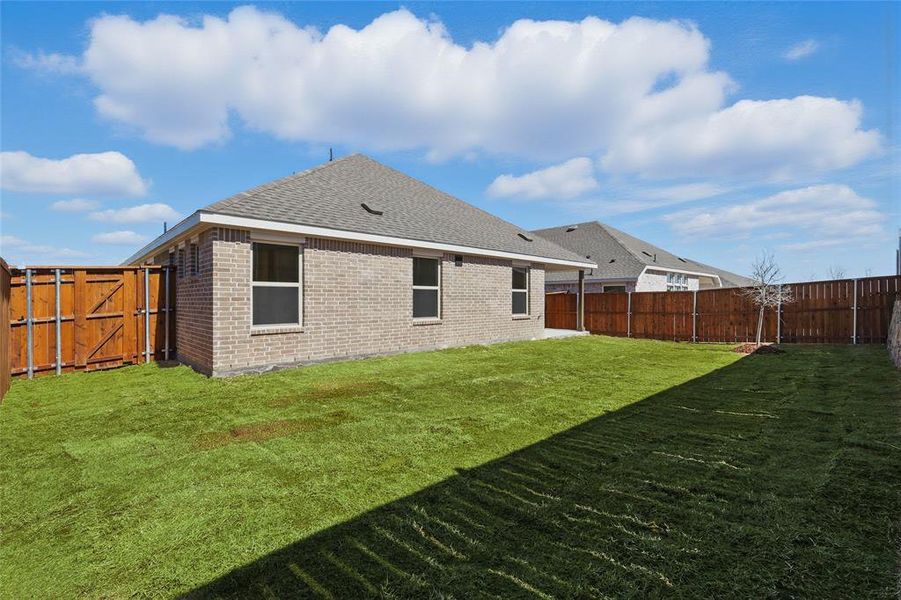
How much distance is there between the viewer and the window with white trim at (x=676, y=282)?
24422mm

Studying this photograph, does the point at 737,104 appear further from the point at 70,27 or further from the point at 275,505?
the point at 70,27

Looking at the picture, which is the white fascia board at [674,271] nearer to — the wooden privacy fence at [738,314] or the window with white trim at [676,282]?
the window with white trim at [676,282]

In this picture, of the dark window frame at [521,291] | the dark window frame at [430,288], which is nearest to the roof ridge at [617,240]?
the dark window frame at [521,291]

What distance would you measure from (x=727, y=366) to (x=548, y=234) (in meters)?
19.6

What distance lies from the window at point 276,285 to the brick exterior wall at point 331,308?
0.22m

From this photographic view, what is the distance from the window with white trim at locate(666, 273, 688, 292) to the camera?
2442cm

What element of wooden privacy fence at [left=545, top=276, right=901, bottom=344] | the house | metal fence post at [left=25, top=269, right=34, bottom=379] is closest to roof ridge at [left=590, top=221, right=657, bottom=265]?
wooden privacy fence at [left=545, top=276, right=901, bottom=344]

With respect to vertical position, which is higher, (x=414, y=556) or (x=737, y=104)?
(x=737, y=104)

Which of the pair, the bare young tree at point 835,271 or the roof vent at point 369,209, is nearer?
the roof vent at point 369,209

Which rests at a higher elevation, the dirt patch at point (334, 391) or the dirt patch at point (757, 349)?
the dirt patch at point (334, 391)

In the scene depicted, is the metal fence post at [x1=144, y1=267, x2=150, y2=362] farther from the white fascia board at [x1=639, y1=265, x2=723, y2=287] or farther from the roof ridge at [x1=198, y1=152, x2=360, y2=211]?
the white fascia board at [x1=639, y1=265, x2=723, y2=287]

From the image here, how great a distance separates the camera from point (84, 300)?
8453mm

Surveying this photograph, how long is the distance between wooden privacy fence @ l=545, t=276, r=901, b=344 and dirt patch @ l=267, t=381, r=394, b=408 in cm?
1443

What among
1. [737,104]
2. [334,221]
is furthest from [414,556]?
[737,104]
